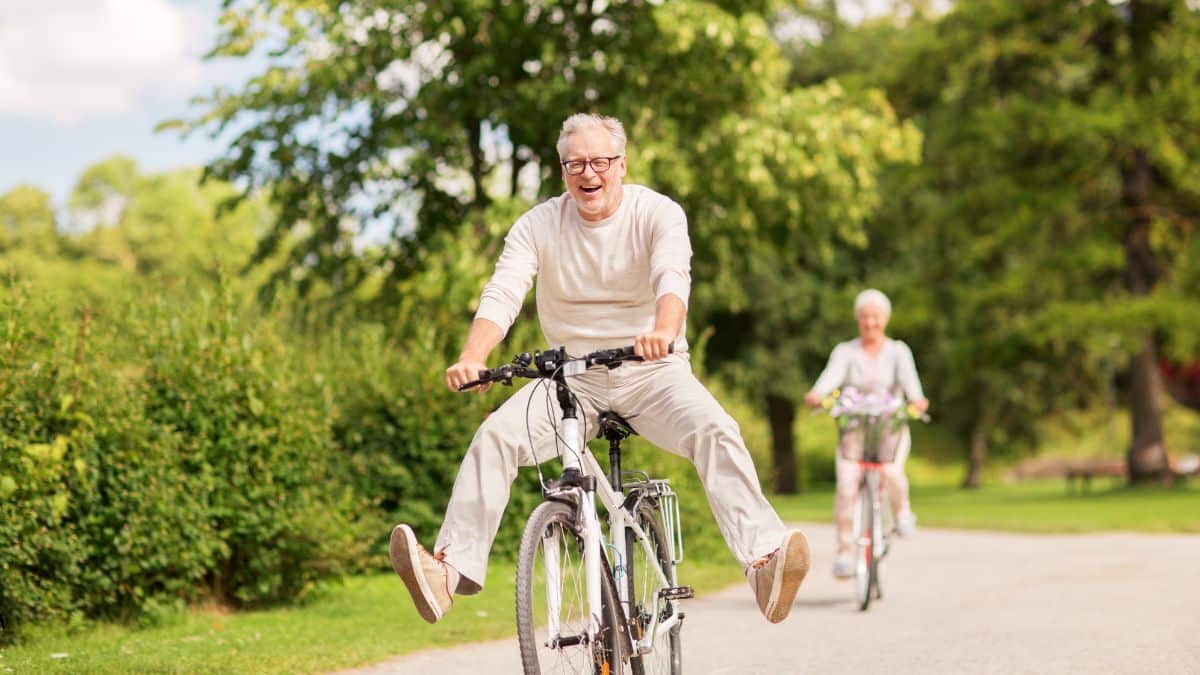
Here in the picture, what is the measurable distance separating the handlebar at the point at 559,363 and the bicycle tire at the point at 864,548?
544cm

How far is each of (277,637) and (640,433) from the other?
138 inches

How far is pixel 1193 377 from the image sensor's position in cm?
4778

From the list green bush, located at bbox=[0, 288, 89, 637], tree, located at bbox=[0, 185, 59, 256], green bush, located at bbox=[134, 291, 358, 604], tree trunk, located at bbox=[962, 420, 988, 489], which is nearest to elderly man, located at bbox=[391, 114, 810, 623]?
green bush, located at bbox=[0, 288, 89, 637]

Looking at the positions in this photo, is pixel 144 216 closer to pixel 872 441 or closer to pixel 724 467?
pixel 872 441

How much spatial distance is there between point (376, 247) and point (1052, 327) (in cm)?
1252

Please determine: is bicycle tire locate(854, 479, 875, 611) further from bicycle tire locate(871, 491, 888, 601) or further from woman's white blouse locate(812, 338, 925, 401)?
woman's white blouse locate(812, 338, 925, 401)

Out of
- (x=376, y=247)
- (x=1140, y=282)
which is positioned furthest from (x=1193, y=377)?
(x=376, y=247)

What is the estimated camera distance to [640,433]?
5719 mm

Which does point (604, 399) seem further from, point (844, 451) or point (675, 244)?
point (844, 451)

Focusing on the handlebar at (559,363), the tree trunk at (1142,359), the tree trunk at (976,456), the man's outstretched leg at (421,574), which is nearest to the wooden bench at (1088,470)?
the tree trunk at (1142,359)

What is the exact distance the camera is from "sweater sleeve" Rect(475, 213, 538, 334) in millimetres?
5363

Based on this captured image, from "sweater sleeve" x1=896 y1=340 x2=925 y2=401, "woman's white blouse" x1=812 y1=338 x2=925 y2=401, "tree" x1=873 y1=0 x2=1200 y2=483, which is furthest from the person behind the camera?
"tree" x1=873 y1=0 x2=1200 y2=483

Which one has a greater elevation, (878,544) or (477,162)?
(477,162)

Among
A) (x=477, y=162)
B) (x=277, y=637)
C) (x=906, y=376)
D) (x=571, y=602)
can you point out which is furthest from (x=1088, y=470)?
(x=571, y=602)
